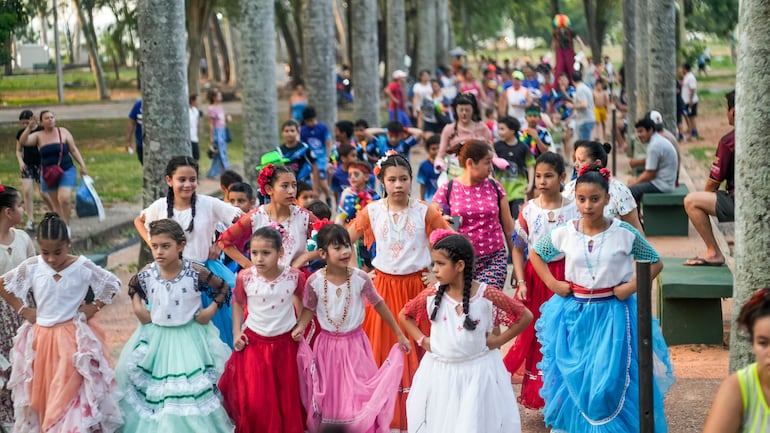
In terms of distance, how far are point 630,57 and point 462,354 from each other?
20.9 meters

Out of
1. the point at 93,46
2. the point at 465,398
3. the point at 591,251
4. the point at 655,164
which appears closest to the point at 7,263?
the point at 465,398

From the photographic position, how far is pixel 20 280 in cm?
743

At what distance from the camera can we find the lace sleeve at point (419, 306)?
6961mm

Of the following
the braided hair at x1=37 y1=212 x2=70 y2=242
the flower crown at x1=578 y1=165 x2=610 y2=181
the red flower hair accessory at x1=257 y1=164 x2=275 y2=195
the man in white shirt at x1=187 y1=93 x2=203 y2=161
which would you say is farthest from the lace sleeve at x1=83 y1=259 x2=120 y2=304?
the man in white shirt at x1=187 y1=93 x2=203 y2=161

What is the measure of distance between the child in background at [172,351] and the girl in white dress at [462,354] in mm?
1275

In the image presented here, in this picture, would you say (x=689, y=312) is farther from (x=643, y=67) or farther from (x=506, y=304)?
(x=643, y=67)

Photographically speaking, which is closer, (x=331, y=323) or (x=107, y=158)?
(x=331, y=323)

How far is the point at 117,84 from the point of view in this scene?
49.8 m

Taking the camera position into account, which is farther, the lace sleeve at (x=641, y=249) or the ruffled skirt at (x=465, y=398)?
the lace sleeve at (x=641, y=249)

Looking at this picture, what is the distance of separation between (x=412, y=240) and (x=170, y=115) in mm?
5169

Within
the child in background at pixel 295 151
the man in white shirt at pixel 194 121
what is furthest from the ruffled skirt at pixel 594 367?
the man in white shirt at pixel 194 121

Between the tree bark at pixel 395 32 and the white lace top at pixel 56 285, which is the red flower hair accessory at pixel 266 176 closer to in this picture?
the white lace top at pixel 56 285

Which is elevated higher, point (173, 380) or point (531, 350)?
point (173, 380)

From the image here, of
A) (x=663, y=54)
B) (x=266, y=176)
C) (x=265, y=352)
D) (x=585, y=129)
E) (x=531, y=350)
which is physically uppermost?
(x=663, y=54)
